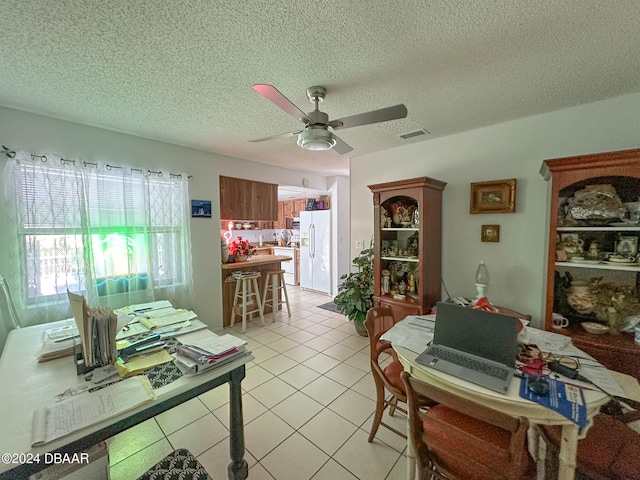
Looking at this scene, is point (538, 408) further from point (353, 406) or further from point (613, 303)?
point (613, 303)

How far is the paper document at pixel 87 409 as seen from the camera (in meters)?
0.89

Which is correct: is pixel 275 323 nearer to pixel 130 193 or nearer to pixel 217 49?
pixel 130 193

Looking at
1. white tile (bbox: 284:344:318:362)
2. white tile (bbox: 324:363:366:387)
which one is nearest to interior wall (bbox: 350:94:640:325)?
white tile (bbox: 324:363:366:387)

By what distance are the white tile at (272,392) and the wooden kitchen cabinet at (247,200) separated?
235cm

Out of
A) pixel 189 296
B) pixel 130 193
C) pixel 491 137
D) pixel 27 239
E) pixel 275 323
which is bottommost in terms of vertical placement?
pixel 275 323

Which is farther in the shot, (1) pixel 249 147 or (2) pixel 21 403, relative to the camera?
(1) pixel 249 147

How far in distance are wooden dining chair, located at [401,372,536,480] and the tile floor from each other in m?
0.54

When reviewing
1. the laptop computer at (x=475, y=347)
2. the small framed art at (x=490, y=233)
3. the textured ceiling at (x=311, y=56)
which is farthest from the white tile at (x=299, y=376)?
the textured ceiling at (x=311, y=56)

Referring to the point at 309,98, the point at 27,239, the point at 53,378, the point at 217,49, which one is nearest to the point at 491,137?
the point at 309,98

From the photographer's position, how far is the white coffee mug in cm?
194

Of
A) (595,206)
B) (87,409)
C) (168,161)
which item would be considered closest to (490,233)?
(595,206)

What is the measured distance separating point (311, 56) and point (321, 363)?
2718 mm

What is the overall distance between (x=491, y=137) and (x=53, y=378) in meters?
3.74

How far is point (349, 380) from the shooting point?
94.8 inches
